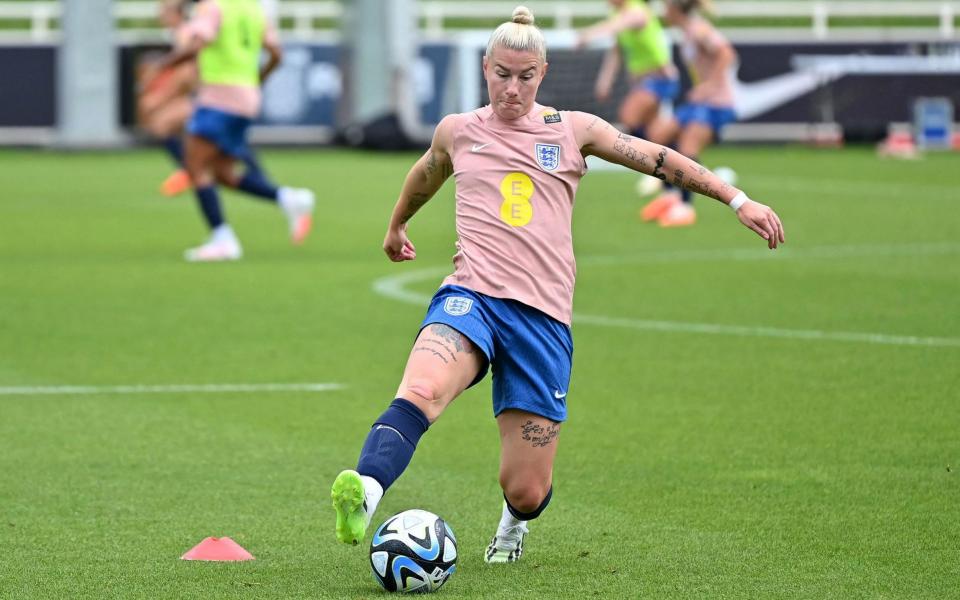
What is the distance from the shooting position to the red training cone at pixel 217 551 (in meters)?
5.24

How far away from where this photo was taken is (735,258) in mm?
14180

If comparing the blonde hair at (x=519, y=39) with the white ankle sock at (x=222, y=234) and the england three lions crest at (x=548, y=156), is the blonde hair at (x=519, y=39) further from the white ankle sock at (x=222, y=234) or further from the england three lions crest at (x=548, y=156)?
the white ankle sock at (x=222, y=234)

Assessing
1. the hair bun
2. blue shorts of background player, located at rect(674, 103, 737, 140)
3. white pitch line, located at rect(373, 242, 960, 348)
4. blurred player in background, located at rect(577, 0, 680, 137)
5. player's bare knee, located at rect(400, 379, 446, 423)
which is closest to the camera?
player's bare knee, located at rect(400, 379, 446, 423)

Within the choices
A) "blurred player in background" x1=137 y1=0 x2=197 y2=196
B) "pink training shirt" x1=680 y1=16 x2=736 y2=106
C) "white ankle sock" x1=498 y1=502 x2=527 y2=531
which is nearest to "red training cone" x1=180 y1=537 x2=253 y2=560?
"white ankle sock" x1=498 y1=502 x2=527 y2=531

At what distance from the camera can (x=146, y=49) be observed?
30.5 metres

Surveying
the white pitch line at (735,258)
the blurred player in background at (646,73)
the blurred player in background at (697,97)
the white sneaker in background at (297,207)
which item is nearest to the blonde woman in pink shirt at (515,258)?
the white pitch line at (735,258)

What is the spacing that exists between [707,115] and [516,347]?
41.0 ft

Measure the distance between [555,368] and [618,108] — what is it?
22.5 m

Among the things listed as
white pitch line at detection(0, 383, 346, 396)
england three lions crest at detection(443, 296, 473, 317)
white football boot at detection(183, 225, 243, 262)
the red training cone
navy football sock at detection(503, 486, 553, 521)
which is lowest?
white football boot at detection(183, 225, 243, 262)

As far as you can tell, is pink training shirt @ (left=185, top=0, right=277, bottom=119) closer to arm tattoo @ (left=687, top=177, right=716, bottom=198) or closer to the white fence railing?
arm tattoo @ (left=687, top=177, right=716, bottom=198)

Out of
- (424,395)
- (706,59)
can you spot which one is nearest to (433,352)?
(424,395)

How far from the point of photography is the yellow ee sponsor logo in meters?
5.30

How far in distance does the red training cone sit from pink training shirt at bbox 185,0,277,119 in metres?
9.64

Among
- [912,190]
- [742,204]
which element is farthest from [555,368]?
[912,190]
